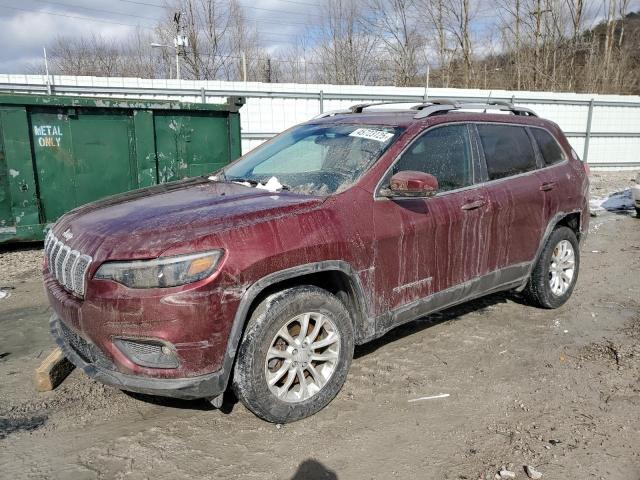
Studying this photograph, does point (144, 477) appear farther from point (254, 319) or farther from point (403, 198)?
point (403, 198)

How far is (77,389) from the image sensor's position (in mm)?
3262

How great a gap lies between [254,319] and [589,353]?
268 cm

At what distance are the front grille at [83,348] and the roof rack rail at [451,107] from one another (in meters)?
A: 2.55

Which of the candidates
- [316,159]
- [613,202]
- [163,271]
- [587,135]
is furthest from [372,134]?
[587,135]

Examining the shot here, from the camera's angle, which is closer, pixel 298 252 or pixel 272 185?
pixel 298 252

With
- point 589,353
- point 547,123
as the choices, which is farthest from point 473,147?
point 589,353

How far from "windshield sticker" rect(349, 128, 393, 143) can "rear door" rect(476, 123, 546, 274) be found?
3.01 ft

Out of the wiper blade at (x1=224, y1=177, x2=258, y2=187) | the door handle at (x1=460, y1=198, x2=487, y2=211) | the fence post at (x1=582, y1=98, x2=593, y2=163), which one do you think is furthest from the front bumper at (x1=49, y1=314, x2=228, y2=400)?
the fence post at (x1=582, y1=98, x2=593, y2=163)

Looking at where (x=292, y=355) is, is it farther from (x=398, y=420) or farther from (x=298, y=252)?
(x=398, y=420)

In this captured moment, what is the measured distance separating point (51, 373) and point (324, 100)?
35.0ft

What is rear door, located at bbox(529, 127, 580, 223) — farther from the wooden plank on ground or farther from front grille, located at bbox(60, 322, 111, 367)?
the wooden plank on ground

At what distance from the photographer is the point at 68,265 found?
106 inches

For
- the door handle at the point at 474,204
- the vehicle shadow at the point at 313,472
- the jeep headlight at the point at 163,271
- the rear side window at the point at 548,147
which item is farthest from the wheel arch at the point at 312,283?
the rear side window at the point at 548,147

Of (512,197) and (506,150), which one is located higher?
(506,150)
